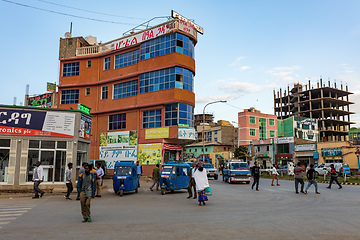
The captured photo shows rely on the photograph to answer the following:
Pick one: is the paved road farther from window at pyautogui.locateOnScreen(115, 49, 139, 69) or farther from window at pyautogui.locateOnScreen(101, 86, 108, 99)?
window at pyautogui.locateOnScreen(101, 86, 108, 99)

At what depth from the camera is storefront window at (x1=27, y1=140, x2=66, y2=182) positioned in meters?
19.5

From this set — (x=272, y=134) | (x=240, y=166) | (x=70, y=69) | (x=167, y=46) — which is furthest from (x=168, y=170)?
(x=272, y=134)

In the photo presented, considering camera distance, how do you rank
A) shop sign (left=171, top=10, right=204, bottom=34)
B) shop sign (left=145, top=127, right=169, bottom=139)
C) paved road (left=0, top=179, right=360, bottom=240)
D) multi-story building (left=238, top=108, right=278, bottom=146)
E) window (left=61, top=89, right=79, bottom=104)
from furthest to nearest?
multi-story building (left=238, top=108, right=278, bottom=146)
window (left=61, top=89, right=79, bottom=104)
shop sign (left=171, top=10, right=204, bottom=34)
shop sign (left=145, top=127, right=169, bottom=139)
paved road (left=0, top=179, right=360, bottom=240)

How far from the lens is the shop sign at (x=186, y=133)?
109ft

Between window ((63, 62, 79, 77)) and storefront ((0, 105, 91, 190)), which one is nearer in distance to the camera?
storefront ((0, 105, 91, 190))

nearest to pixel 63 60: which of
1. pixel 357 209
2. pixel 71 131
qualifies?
pixel 71 131

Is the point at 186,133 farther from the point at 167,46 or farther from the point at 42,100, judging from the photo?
the point at 42,100

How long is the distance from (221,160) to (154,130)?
46.1 meters

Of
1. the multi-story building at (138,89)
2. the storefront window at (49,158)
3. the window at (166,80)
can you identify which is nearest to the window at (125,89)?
the multi-story building at (138,89)

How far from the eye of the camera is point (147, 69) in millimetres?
36281

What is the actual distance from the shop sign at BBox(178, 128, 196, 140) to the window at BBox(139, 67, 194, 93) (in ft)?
16.3

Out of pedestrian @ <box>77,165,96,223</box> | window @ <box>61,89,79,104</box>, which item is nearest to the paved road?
pedestrian @ <box>77,165,96,223</box>

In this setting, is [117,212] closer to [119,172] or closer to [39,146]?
[119,172]

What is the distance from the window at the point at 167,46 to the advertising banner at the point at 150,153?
10976 millimetres
